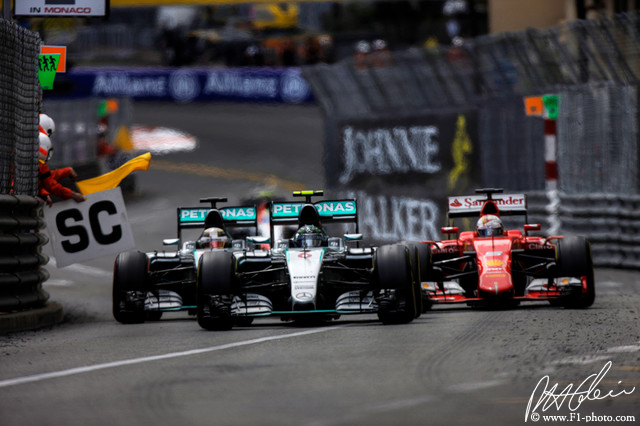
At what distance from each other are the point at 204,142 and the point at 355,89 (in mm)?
14917

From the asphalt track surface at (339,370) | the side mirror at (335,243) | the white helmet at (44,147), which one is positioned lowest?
the asphalt track surface at (339,370)

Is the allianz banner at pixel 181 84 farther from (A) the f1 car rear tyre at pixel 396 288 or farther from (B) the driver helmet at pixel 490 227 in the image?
(A) the f1 car rear tyre at pixel 396 288

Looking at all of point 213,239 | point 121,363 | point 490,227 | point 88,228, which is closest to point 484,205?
point 490,227

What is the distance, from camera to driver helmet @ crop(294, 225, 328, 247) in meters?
13.3

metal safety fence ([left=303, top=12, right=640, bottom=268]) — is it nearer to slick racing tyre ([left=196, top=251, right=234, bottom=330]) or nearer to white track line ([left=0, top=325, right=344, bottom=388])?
slick racing tyre ([left=196, top=251, right=234, bottom=330])

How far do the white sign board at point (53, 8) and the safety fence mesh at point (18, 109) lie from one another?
1.10ft

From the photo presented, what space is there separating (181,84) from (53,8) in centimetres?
3009

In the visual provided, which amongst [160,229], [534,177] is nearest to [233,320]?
[534,177]

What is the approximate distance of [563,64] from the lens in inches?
816

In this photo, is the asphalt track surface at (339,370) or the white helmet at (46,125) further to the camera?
the white helmet at (46,125)

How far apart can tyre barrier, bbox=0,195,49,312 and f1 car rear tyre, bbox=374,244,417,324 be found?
344 cm

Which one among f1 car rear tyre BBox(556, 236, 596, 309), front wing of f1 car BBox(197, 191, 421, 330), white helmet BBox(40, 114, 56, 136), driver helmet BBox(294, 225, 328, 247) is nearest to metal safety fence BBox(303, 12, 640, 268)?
f1 car rear tyre BBox(556, 236, 596, 309)

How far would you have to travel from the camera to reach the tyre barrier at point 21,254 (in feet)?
41.1

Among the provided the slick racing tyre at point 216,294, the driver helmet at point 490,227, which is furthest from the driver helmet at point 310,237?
the driver helmet at point 490,227
